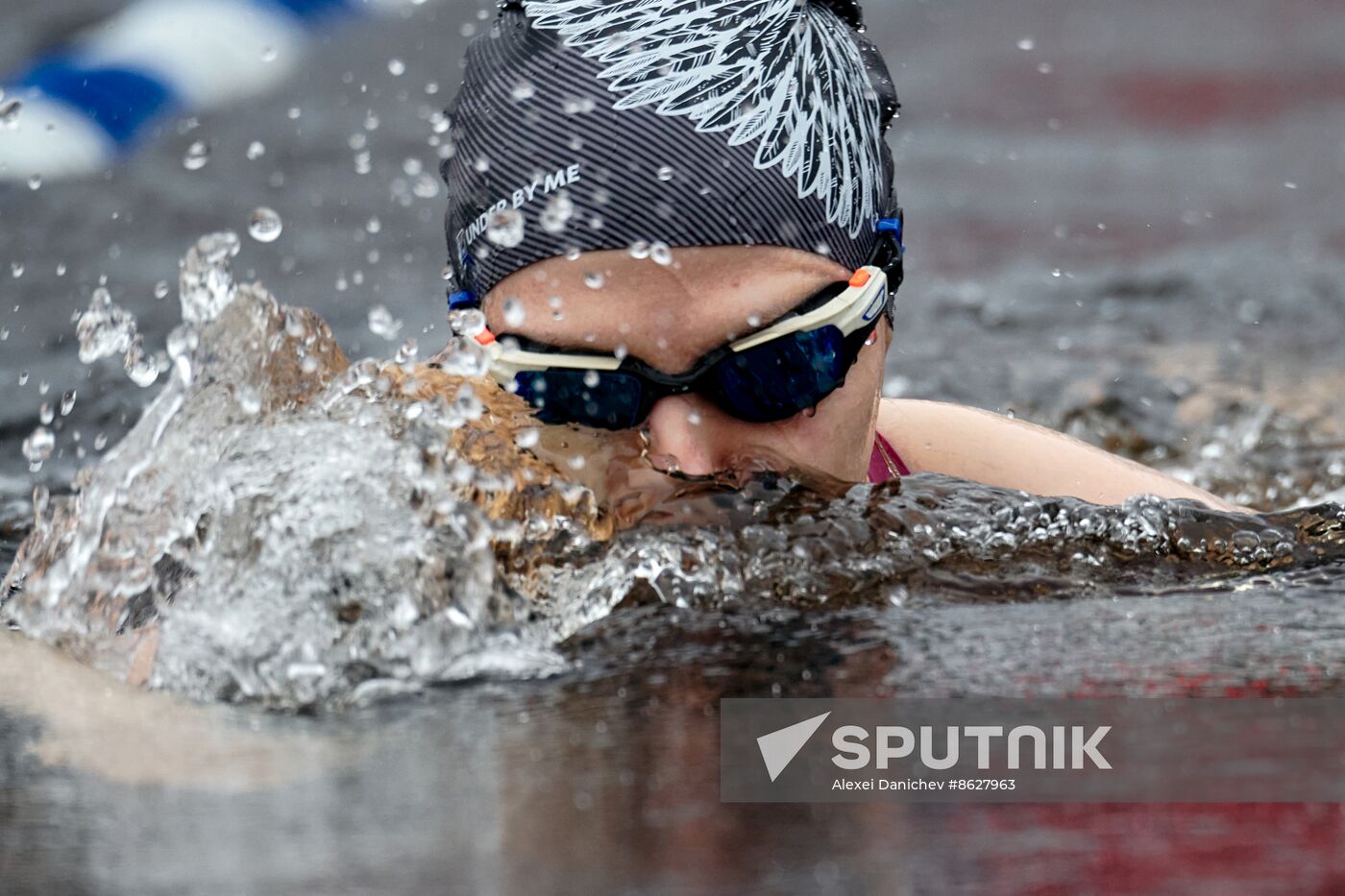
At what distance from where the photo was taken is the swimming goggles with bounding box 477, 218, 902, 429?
171 centimetres

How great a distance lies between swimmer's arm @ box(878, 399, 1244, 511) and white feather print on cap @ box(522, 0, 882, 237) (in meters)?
0.65

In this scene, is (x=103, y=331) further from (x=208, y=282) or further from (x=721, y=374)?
(x=721, y=374)

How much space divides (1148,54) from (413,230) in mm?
2815

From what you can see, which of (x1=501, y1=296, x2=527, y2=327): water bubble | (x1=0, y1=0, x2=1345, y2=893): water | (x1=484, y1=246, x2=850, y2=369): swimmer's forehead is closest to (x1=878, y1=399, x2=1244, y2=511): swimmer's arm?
(x1=0, y1=0, x2=1345, y2=893): water

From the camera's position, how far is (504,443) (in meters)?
1.73

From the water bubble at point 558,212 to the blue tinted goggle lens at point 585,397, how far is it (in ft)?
0.56

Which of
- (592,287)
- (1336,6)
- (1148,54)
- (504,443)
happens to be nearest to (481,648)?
(504,443)

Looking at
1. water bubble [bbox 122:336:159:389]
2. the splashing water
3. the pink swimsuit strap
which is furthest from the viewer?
the pink swimsuit strap

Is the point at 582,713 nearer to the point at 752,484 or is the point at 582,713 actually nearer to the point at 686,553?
the point at 686,553

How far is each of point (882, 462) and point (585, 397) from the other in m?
0.75

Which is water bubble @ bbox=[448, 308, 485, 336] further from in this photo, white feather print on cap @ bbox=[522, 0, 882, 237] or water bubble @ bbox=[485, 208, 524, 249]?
white feather print on cap @ bbox=[522, 0, 882, 237]

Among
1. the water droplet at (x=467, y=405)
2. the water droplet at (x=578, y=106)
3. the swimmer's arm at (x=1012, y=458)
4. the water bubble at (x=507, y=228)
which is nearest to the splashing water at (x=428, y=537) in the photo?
the water droplet at (x=467, y=405)

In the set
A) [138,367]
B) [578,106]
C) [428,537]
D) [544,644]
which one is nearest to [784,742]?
[544,644]

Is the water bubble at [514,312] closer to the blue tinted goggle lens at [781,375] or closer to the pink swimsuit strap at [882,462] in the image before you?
the blue tinted goggle lens at [781,375]
